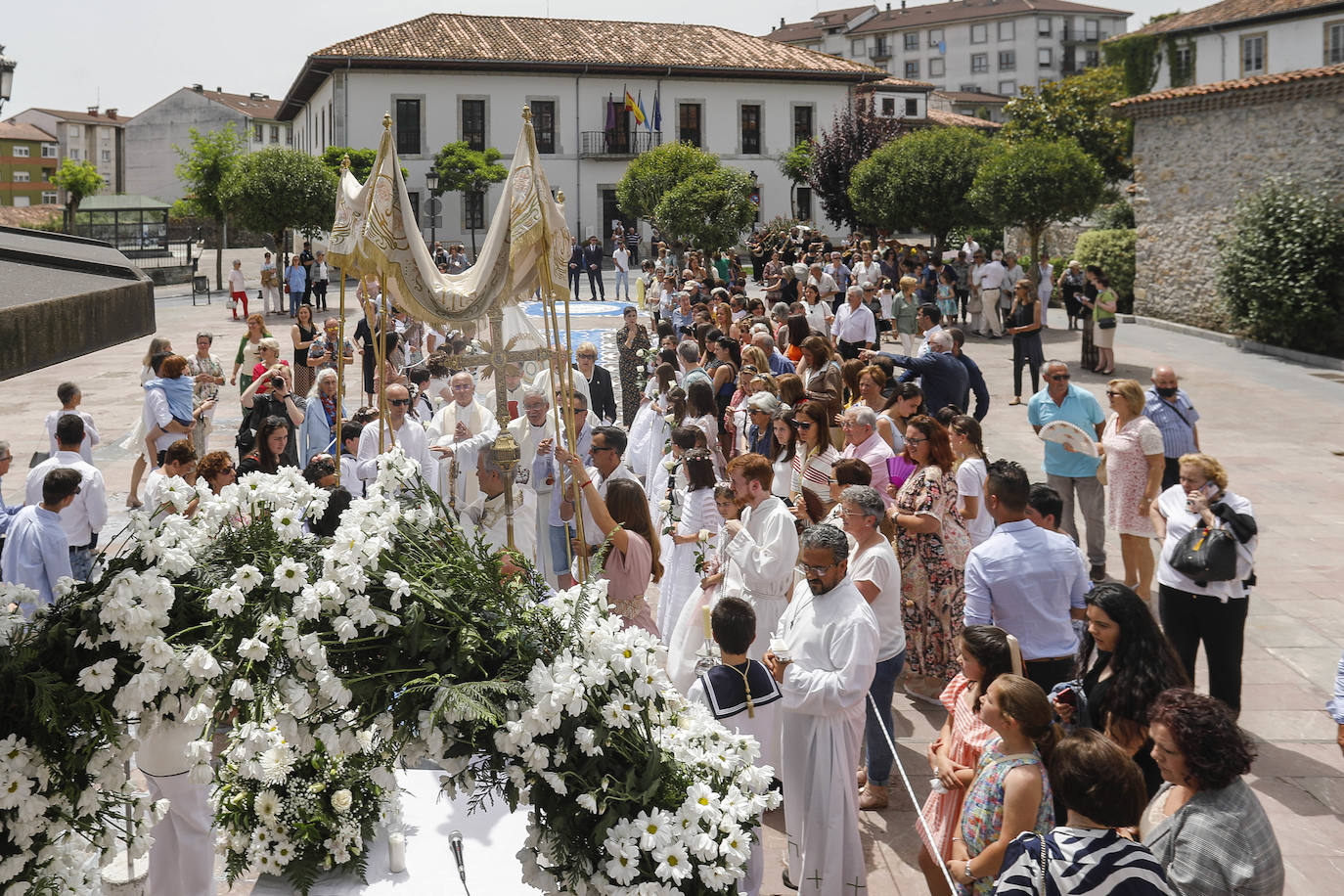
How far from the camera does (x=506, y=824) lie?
514 cm

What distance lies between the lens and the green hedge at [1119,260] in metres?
26.0

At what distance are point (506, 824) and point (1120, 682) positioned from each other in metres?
2.60

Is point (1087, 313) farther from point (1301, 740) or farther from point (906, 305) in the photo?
point (1301, 740)

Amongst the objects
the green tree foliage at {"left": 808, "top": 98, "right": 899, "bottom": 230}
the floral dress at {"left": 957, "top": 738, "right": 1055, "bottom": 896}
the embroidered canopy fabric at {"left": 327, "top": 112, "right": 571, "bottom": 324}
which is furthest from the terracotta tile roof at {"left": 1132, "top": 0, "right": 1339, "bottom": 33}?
the floral dress at {"left": 957, "top": 738, "right": 1055, "bottom": 896}

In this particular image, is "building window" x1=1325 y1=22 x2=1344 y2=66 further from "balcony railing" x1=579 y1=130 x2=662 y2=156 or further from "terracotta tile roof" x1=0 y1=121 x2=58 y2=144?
"terracotta tile roof" x1=0 y1=121 x2=58 y2=144

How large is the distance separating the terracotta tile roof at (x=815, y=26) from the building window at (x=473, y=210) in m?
55.4

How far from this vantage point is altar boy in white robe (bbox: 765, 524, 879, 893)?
16.0 feet

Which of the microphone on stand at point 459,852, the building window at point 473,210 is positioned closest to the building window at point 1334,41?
the building window at point 473,210

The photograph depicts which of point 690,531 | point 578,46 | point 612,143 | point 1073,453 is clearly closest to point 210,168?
point 612,143

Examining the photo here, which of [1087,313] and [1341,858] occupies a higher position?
[1087,313]

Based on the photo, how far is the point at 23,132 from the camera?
8481cm

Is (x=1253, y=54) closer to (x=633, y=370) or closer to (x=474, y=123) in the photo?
(x=474, y=123)

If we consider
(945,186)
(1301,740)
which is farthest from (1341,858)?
(945,186)

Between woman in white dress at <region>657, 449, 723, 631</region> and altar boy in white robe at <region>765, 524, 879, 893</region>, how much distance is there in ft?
5.78
